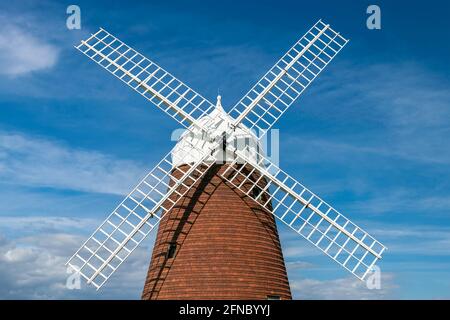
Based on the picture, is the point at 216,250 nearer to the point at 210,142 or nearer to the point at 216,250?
the point at 216,250

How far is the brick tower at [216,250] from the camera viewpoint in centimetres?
1472

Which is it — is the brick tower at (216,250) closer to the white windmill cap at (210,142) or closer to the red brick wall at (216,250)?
the red brick wall at (216,250)

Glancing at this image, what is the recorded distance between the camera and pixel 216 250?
14969 millimetres

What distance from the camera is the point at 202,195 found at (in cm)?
1571

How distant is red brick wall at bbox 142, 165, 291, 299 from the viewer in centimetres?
1472

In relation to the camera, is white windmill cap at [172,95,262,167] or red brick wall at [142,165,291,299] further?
white windmill cap at [172,95,262,167]

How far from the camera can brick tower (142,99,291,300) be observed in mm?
14719

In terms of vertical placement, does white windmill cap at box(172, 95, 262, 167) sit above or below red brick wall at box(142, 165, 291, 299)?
above

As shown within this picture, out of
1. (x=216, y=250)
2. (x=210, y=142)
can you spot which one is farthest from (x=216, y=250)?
(x=210, y=142)

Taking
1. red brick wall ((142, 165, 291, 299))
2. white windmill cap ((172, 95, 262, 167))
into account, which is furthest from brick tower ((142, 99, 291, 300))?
white windmill cap ((172, 95, 262, 167))

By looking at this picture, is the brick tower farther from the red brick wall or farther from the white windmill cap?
the white windmill cap
